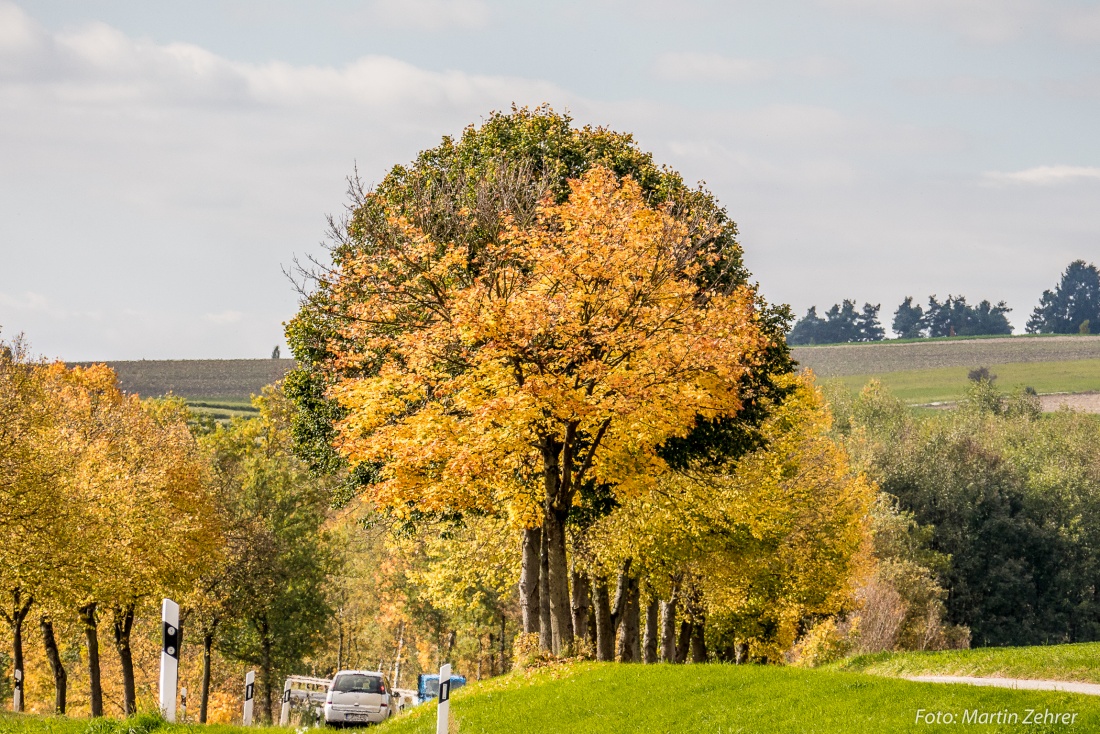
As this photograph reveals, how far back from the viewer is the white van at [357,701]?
105ft

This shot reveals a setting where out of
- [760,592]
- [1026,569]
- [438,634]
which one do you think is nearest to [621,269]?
[760,592]

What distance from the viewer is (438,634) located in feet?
227

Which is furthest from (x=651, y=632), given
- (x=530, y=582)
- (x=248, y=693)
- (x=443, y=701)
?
(x=443, y=701)

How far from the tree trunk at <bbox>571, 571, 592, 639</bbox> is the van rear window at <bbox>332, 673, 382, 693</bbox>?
6.08m

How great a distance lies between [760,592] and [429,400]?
19481 mm

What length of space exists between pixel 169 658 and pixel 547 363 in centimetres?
1187

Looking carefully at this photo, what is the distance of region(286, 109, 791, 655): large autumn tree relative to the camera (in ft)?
88.4

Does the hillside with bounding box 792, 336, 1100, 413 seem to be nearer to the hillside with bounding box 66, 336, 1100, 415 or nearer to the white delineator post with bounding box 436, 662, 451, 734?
the hillside with bounding box 66, 336, 1100, 415

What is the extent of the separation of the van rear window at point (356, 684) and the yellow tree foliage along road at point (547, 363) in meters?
6.82

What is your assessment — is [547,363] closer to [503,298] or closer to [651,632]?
[503,298]

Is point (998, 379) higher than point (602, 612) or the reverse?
higher

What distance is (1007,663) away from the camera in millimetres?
21766

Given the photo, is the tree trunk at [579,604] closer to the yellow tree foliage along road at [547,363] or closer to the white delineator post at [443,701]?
the yellow tree foliage along road at [547,363]

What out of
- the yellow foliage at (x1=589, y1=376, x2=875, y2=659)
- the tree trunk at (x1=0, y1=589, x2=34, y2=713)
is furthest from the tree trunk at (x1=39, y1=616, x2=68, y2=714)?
the yellow foliage at (x1=589, y1=376, x2=875, y2=659)
